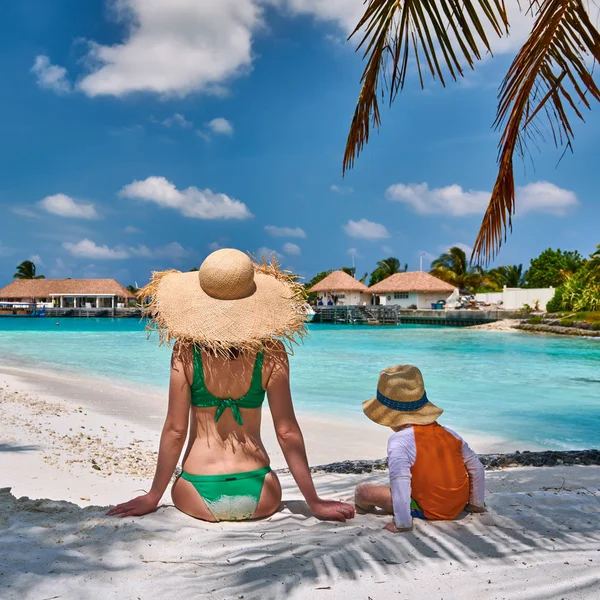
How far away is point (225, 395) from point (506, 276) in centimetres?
5335

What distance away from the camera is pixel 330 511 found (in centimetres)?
230

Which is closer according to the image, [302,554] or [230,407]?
[302,554]

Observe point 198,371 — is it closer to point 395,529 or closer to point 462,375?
point 395,529

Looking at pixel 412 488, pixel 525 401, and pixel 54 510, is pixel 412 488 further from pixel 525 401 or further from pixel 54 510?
pixel 525 401

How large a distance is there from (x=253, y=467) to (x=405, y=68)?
2.48m

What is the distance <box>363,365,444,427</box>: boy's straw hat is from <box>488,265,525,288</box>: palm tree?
51.2m

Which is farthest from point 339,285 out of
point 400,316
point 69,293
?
point 69,293

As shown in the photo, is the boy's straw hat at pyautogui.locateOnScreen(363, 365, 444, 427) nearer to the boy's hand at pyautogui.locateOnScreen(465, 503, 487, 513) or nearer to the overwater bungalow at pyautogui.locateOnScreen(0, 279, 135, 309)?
the boy's hand at pyautogui.locateOnScreen(465, 503, 487, 513)

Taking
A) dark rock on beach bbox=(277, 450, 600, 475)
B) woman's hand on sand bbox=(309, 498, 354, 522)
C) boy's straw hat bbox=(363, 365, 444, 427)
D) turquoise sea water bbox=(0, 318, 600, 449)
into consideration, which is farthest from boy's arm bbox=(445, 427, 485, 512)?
turquoise sea water bbox=(0, 318, 600, 449)

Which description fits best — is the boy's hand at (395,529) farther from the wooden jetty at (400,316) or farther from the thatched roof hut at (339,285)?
the thatched roof hut at (339,285)

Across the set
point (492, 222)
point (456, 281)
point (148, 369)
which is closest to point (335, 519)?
point (492, 222)

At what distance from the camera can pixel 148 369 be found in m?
14.4

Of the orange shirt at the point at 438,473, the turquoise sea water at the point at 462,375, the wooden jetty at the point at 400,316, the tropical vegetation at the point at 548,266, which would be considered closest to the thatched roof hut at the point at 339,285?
the wooden jetty at the point at 400,316

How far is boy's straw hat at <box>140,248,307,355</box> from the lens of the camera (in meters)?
2.12
